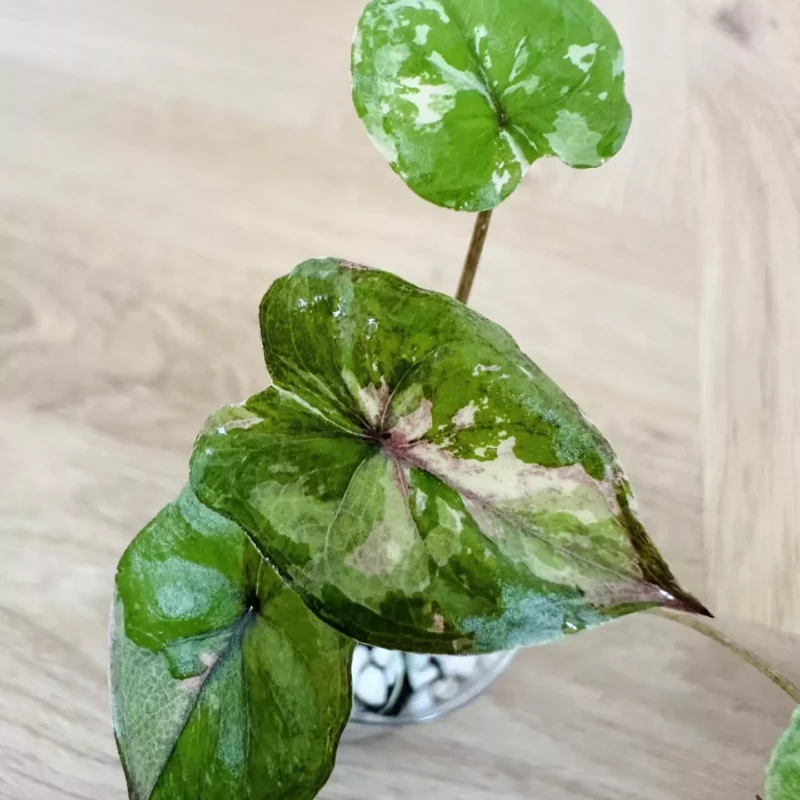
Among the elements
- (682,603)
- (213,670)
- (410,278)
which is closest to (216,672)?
(213,670)

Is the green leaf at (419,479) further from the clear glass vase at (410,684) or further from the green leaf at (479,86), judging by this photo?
the clear glass vase at (410,684)

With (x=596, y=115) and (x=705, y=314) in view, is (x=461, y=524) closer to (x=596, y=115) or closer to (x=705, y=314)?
(x=596, y=115)

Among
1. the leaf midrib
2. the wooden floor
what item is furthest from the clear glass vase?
the leaf midrib

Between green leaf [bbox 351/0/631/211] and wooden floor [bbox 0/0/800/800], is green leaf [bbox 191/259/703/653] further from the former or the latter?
wooden floor [bbox 0/0/800/800]

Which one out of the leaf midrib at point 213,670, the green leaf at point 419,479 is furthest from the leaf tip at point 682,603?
the leaf midrib at point 213,670

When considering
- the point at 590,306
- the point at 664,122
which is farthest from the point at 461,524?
the point at 664,122

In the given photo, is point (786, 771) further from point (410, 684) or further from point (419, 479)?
point (410, 684)
